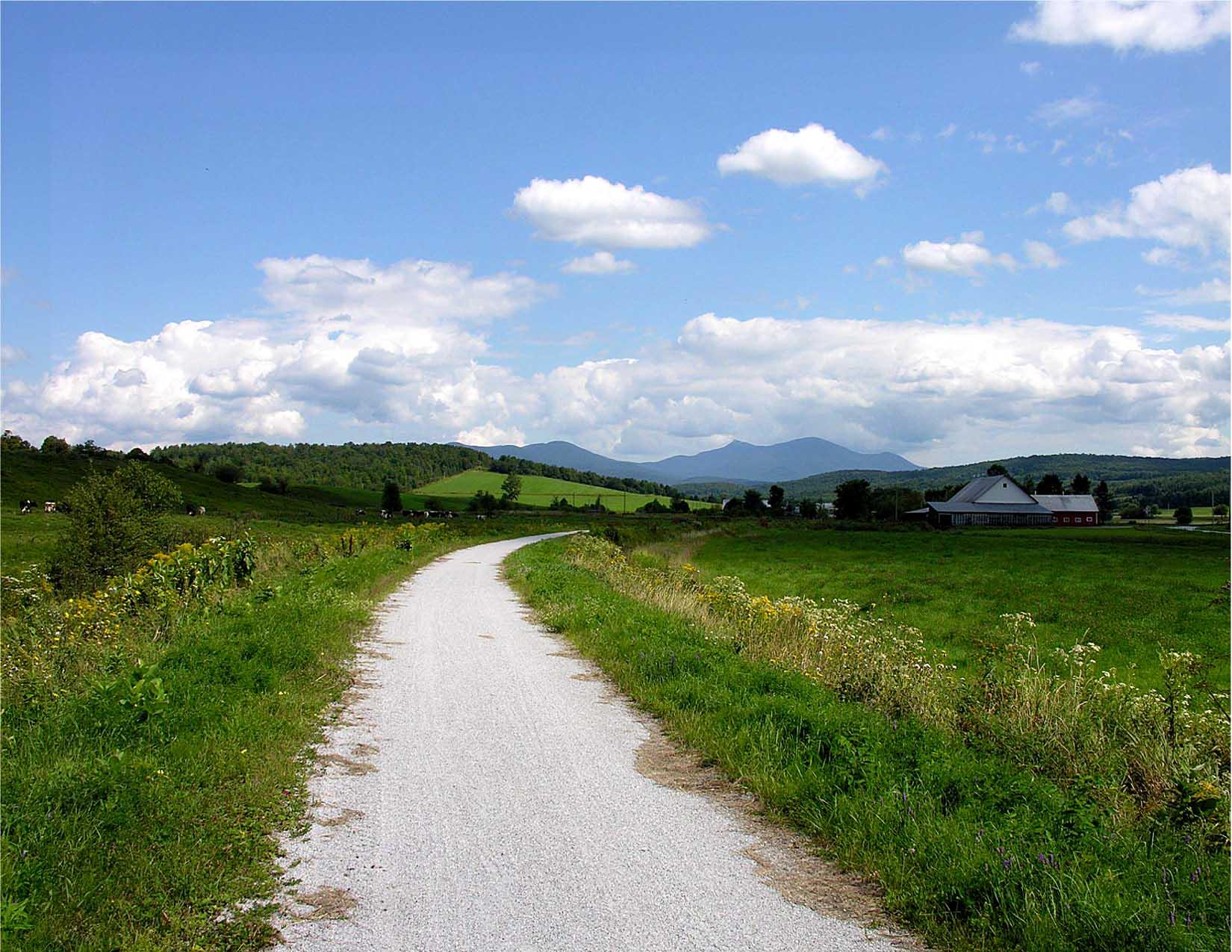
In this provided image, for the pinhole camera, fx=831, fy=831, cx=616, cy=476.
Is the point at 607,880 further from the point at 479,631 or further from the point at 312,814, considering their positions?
the point at 479,631

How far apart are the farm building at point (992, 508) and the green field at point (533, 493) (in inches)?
1855

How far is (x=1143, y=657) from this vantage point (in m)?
18.2

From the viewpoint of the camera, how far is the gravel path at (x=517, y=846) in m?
3.95

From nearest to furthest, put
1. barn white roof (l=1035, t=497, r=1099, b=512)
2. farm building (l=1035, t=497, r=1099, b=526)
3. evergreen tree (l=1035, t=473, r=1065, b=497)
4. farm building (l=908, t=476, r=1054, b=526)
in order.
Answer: farm building (l=908, t=476, r=1054, b=526)
farm building (l=1035, t=497, r=1099, b=526)
barn white roof (l=1035, t=497, r=1099, b=512)
evergreen tree (l=1035, t=473, r=1065, b=497)

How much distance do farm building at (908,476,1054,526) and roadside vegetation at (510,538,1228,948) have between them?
97.5m

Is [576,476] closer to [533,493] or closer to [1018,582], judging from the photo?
[533,493]

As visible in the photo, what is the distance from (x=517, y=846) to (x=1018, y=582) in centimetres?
3252

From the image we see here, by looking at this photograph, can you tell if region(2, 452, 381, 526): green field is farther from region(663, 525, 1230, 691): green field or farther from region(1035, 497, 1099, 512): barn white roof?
region(1035, 497, 1099, 512): barn white roof

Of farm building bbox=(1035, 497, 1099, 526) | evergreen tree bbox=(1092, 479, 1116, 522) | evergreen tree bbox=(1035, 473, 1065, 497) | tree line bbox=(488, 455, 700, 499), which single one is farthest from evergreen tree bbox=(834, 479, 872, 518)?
tree line bbox=(488, 455, 700, 499)

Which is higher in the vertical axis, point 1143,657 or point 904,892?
point 904,892

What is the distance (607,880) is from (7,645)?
10363 mm

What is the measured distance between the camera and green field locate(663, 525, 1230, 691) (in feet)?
67.9

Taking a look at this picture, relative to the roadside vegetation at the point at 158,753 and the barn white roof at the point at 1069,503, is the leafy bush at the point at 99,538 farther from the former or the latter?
the barn white roof at the point at 1069,503

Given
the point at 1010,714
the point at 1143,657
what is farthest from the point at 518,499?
the point at 1010,714
